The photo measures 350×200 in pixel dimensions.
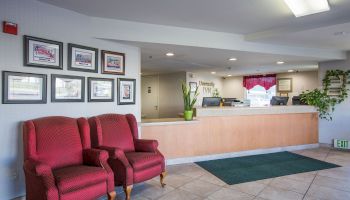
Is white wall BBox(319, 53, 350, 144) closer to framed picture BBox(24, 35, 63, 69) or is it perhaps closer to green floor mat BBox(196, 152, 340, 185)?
green floor mat BBox(196, 152, 340, 185)

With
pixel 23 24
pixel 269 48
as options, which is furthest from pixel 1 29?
pixel 269 48

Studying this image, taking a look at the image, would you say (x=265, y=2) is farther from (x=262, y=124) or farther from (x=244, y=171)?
(x=262, y=124)

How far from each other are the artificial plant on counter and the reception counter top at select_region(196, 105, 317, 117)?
18 cm

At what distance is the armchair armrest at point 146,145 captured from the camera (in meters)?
3.39

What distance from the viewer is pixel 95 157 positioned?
2.71 meters

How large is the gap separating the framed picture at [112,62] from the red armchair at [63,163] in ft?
3.09

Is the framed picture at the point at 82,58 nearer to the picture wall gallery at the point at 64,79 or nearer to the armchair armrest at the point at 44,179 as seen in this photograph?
the picture wall gallery at the point at 64,79

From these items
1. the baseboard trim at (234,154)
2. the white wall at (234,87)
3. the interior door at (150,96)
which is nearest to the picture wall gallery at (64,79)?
the baseboard trim at (234,154)

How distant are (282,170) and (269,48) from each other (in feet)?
7.59

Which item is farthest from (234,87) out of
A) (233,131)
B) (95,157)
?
(95,157)

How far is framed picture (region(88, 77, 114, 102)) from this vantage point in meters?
3.49

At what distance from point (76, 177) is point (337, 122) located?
5853mm

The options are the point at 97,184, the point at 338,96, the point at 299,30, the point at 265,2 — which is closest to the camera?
the point at 97,184

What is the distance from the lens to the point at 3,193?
266 cm
